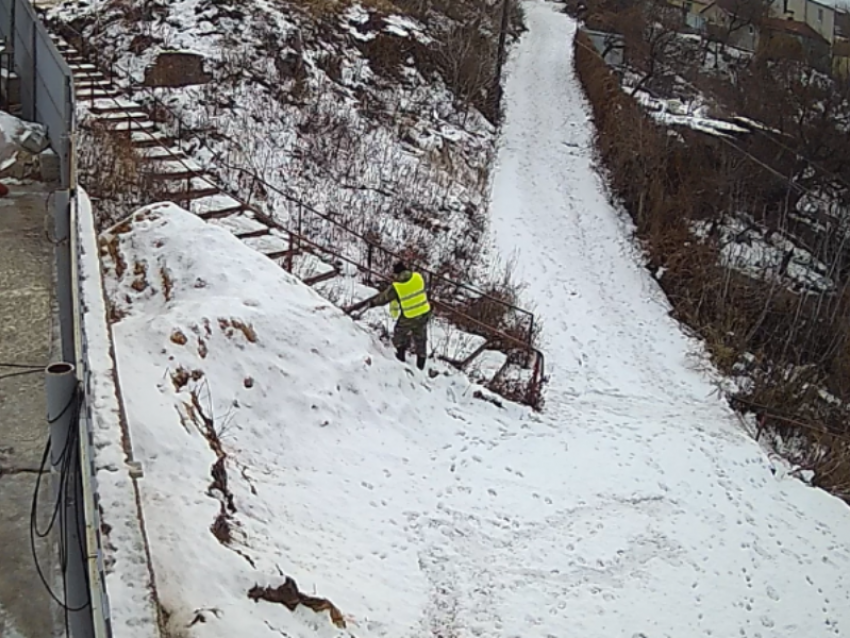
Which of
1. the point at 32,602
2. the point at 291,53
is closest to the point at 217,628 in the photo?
the point at 32,602

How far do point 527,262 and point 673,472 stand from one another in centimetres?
897

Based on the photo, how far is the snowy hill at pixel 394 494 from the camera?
793cm

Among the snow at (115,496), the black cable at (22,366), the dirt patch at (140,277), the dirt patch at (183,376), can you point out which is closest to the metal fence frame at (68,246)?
the snow at (115,496)

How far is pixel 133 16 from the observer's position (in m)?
21.9

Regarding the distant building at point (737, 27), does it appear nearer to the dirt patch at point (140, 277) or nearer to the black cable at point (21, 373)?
the dirt patch at point (140, 277)

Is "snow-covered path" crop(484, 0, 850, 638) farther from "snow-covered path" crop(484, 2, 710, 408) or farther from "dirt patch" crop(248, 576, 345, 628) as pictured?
"dirt patch" crop(248, 576, 345, 628)

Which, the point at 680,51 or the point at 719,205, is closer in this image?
the point at 719,205

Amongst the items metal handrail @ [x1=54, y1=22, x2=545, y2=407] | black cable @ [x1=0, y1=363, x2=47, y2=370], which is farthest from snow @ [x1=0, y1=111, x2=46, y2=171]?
metal handrail @ [x1=54, y1=22, x2=545, y2=407]

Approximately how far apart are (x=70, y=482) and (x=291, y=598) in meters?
3.34

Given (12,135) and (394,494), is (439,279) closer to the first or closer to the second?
(394,494)

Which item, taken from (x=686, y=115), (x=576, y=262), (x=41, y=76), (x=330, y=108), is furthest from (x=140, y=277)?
(x=686, y=115)

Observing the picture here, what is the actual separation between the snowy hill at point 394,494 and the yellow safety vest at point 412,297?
781mm

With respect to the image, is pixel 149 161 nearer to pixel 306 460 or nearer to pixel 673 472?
pixel 306 460

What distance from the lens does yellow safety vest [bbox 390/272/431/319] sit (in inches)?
467
